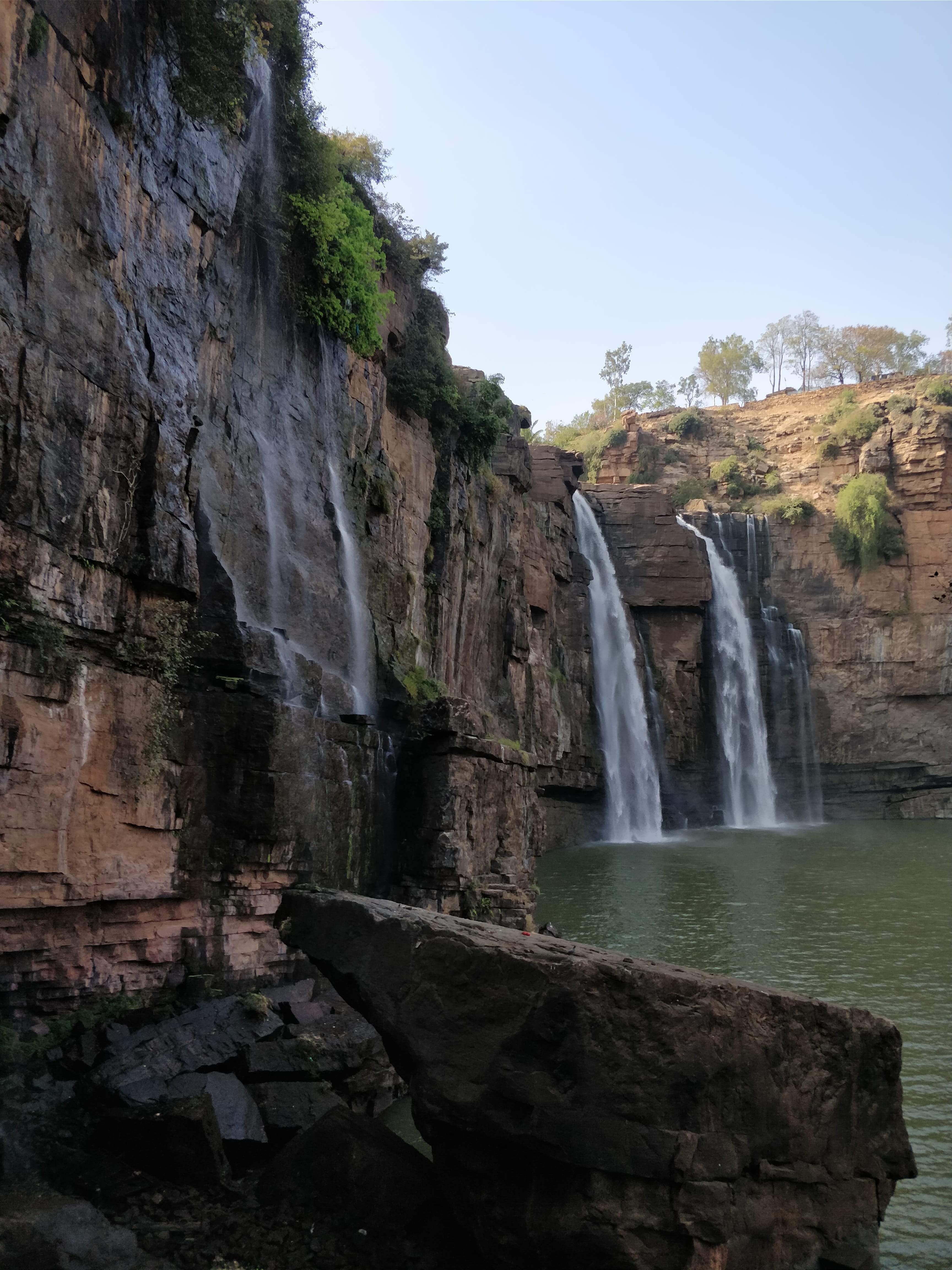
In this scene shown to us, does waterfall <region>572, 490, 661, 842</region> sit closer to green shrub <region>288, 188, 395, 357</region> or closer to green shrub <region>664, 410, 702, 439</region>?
green shrub <region>664, 410, 702, 439</region>

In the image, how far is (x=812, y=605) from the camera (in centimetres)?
3841

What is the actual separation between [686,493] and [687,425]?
6097 millimetres

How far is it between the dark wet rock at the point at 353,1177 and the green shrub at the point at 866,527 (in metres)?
35.5

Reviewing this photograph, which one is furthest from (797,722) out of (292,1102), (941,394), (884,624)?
(292,1102)

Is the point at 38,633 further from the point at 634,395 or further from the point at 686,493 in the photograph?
the point at 634,395

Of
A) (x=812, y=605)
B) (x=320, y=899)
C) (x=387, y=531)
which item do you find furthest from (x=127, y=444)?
(x=812, y=605)

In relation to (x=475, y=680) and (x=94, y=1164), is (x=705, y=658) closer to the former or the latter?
(x=475, y=680)

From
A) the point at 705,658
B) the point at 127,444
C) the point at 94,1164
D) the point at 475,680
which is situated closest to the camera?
the point at 94,1164

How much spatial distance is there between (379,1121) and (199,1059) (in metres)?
1.75

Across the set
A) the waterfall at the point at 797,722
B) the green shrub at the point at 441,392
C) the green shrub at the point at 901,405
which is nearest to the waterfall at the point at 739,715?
the waterfall at the point at 797,722

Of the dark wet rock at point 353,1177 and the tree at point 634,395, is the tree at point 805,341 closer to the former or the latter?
the tree at point 634,395

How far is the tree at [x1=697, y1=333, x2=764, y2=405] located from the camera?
65.2 meters

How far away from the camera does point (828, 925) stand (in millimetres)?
15984

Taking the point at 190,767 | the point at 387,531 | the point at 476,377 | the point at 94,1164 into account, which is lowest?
the point at 94,1164
